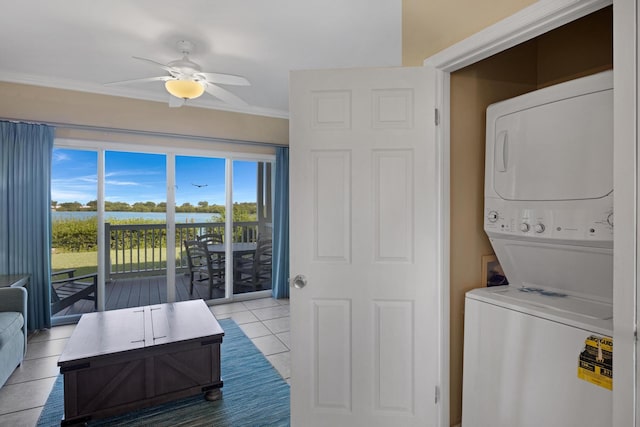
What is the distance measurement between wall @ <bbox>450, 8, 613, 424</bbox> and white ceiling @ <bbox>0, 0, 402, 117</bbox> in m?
0.83

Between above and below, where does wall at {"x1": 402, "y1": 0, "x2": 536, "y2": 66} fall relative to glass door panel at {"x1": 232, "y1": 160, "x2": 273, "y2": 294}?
above

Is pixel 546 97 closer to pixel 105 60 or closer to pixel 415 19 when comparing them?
pixel 415 19

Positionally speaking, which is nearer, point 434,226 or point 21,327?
point 434,226

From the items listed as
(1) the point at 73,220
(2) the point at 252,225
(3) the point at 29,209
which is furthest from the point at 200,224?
(3) the point at 29,209

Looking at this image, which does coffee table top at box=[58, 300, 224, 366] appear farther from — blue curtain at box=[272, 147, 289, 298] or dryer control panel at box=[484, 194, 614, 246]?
blue curtain at box=[272, 147, 289, 298]

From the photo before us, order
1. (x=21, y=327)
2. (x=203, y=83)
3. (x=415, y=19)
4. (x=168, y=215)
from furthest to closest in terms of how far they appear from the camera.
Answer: (x=168, y=215) < (x=203, y=83) < (x=21, y=327) < (x=415, y=19)

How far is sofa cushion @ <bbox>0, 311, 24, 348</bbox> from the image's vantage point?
2367 mm

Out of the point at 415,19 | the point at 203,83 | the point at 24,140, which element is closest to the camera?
the point at 415,19

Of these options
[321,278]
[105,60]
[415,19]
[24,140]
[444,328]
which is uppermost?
[105,60]

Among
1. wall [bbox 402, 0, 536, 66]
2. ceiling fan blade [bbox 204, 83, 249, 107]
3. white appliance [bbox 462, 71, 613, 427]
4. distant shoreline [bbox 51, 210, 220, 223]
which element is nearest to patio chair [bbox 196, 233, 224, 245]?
distant shoreline [bbox 51, 210, 220, 223]

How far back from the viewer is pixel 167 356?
219cm

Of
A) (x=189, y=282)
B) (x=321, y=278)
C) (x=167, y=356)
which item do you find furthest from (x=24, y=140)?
(x=321, y=278)

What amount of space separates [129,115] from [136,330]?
2676 millimetres

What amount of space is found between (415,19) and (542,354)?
172 centimetres
